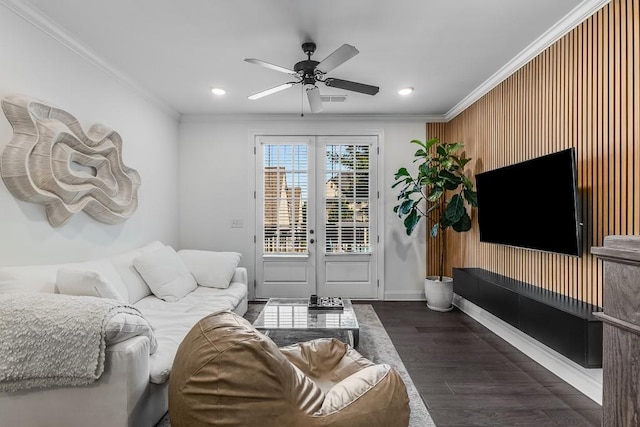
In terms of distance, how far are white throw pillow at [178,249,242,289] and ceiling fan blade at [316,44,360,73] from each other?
90.0 inches

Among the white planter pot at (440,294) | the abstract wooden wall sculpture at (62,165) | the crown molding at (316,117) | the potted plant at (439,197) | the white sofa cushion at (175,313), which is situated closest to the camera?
the white sofa cushion at (175,313)

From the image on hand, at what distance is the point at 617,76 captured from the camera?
207cm

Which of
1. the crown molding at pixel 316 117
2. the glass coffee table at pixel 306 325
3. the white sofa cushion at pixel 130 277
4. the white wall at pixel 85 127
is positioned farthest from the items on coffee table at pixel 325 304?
the crown molding at pixel 316 117

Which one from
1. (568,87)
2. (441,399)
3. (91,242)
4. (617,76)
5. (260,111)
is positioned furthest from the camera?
(260,111)

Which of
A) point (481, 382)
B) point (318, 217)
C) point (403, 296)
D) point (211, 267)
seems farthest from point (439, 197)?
point (211, 267)

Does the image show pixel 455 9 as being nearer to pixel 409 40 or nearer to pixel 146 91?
pixel 409 40

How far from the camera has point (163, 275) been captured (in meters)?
3.14

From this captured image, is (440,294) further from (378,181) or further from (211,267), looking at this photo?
(211,267)

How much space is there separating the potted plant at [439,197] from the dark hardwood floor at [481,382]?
0.66 m

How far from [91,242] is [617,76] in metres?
4.14

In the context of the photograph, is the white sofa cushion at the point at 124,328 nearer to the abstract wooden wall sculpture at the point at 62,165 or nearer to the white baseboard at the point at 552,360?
the abstract wooden wall sculpture at the point at 62,165

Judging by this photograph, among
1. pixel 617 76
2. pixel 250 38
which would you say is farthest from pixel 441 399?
pixel 250 38

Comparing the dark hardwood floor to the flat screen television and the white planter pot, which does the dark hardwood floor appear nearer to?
the white planter pot

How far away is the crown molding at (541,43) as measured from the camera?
223cm
